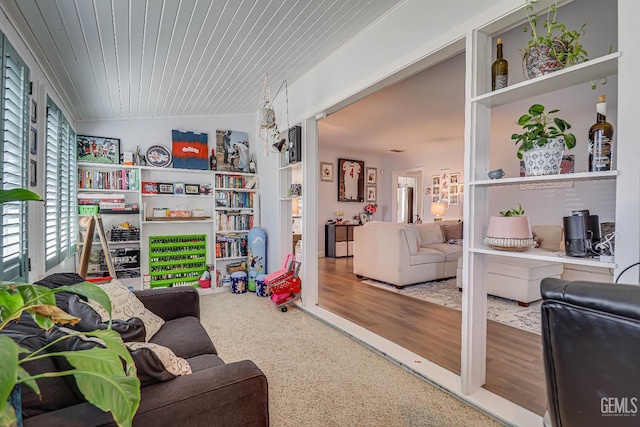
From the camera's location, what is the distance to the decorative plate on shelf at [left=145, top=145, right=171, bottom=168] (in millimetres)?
4230

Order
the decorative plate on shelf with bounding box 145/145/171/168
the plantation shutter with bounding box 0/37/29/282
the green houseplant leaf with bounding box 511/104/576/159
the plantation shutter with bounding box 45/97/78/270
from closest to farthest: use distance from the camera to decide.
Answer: the green houseplant leaf with bounding box 511/104/576/159
the plantation shutter with bounding box 0/37/29/282
the plantation shutter with bounding box 45/97/78/270
the decorative plate on shelf with bounding box 145/145/171/168

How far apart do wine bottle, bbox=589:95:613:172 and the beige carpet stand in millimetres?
1400

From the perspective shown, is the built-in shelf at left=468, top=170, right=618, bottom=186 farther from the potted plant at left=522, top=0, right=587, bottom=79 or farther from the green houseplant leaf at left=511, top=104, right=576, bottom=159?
the potted plant at left=522, top=0, right=587, bottom=79

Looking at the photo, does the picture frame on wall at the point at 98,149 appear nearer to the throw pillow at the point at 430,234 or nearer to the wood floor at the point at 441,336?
the wood floor at the point at 441,336

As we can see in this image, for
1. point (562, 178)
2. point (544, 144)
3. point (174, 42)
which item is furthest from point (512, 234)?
point (174, 42)

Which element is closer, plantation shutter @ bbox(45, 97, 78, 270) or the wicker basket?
plantation shutter @ bbox(45, 97, 78, 270)

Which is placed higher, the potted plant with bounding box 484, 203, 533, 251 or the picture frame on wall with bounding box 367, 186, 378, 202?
the picture frame on wall with bounding box 367, 186, 378, 202

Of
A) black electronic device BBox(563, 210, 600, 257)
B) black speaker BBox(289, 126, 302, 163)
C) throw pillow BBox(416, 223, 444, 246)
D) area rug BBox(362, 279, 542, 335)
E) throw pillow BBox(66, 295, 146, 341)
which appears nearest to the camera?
throw pillow BBox(66, 295, 146, 341)

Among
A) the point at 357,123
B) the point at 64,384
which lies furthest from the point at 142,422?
the point at 357,123

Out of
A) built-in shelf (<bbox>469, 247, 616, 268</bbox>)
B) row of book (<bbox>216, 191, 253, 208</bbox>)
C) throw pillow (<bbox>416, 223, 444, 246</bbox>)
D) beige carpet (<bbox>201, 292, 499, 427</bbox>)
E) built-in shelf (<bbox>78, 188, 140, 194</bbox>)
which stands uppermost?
built-in shelf (<bbox>78, 188, 140, 194</bbox>)

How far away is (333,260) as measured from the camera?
276 inches

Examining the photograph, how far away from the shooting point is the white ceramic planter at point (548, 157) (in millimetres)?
1582

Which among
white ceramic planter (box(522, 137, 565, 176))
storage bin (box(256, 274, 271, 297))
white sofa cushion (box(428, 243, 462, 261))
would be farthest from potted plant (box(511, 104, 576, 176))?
white sofa cushion (box(428, 243, 462, 261))

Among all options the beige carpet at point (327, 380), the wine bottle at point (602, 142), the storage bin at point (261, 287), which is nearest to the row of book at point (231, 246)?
the storage bin at point (261, 287)
